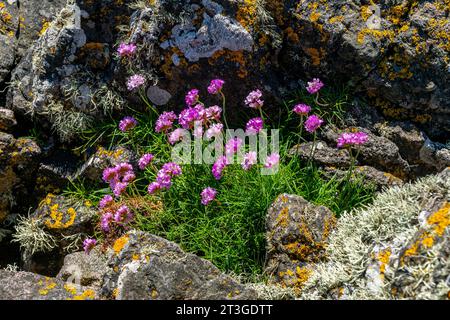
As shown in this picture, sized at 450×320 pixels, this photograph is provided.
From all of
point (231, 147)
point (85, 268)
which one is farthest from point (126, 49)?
point (85, 268)

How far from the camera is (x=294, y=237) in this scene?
485 centimetres

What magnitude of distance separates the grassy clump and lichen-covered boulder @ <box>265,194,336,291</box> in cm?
28

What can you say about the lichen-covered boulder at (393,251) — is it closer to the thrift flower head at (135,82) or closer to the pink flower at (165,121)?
the pink flower at (165,121)

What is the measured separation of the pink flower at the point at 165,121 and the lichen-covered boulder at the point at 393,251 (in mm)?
2024

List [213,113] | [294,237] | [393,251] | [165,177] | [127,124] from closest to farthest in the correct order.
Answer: [393,251]
[294,237]
[165,177]
[213,113]
[127,124]

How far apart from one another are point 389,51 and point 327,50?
0.65m

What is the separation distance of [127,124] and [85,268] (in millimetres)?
1548

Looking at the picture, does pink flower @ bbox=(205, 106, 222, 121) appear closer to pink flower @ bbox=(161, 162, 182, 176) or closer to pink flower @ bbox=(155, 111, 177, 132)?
pink flower @ bbox=(155, 111, 177, 132)

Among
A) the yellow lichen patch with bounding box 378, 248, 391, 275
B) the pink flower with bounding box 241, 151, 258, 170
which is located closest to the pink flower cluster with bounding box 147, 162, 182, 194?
the pink flower with bounding box 241, 151, 258, 170

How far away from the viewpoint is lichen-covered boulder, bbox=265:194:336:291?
4770mm

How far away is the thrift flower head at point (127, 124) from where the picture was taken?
5.86m

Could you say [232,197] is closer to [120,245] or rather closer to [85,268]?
[120,245]

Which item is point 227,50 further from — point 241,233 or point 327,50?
point 241,233

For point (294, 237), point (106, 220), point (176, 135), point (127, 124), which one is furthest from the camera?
point (127, 124)
